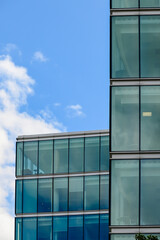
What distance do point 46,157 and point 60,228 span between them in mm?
5972

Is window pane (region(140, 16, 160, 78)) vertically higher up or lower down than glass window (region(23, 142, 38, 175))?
higher up

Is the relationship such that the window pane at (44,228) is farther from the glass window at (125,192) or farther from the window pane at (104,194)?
the glass window at (125,192)

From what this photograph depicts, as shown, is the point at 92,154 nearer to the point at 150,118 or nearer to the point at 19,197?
the point at 19,197

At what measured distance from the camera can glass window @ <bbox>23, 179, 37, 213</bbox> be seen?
53.1 metres

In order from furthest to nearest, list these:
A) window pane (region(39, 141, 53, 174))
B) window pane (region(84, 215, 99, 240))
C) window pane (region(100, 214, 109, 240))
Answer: window pane (region(39, 141, 53, 174))
window pane (region(84, 215, 99, 240))
window pane (region(100, 214, 109, 240))

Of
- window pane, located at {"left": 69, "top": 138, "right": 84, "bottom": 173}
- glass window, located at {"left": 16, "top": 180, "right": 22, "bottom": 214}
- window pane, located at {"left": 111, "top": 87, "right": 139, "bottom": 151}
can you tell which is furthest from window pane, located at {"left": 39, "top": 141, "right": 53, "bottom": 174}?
window pane, located at {"left": 111, "top": 87, "right": 139, "bottom": 151}

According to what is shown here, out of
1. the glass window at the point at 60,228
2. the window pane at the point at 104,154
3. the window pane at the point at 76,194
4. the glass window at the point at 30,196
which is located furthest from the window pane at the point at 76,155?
the glass window at the point at 60,228

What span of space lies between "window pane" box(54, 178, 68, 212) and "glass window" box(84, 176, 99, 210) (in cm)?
173

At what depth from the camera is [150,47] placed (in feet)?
101

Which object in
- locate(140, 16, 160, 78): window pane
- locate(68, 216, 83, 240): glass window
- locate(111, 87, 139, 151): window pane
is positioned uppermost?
locate(140, 16, 160, 78): window pane

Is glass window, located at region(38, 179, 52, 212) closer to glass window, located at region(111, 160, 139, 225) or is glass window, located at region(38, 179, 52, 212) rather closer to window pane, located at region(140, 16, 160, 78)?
glass window, located at region(111, 160, 139, 225)

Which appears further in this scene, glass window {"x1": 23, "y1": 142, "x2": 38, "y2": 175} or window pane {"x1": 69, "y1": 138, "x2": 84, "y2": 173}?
glass window {"x1": 23, "y1": 142, "x2": 38, "y2": 175}

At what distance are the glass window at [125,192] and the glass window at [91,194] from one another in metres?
22.6

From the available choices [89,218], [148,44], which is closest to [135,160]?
[148,44]
